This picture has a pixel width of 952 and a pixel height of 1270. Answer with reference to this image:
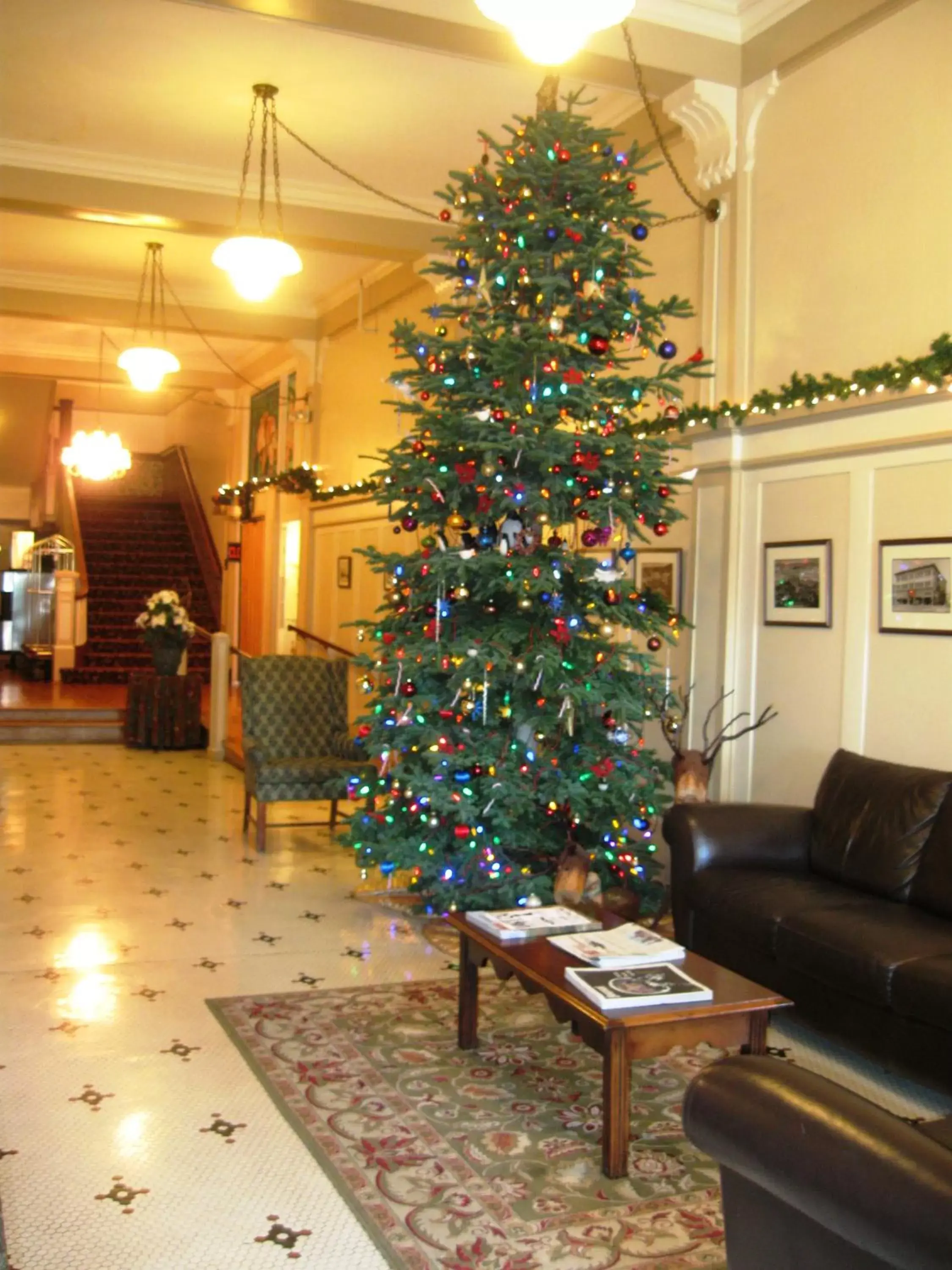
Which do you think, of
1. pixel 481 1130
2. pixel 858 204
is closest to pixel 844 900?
pixel 481 1130

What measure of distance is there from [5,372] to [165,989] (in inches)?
465

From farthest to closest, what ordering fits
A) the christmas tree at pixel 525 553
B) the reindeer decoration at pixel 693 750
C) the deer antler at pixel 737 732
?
the deer antler at pixel 737 732 < the reindeer decoration at pixel 693 750 < the christmas tree at pixel 525 553

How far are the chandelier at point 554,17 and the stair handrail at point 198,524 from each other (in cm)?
1311

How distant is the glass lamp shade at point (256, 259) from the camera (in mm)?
6148

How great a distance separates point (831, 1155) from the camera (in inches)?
70.8

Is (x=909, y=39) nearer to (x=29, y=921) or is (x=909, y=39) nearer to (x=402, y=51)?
(x=402, y=51)

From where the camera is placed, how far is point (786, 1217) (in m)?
2.03

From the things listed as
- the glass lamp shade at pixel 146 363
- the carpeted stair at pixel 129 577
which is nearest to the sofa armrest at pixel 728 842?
the glass lamp shade at pixel 146 363

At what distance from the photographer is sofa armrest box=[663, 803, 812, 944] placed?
468 centimetres

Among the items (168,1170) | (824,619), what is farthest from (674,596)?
(168,1170)

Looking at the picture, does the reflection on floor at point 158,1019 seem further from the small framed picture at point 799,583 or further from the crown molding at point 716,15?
the crown molding at point 716,15

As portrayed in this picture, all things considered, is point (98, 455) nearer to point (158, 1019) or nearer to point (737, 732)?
point (737, 732)

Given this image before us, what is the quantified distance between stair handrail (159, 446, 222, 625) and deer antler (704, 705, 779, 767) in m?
11.4

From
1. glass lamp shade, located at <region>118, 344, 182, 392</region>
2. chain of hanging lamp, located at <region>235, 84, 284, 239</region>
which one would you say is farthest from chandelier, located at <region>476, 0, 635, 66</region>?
glass lamp shade, located at <region>118, 344, 182, 392</region>
